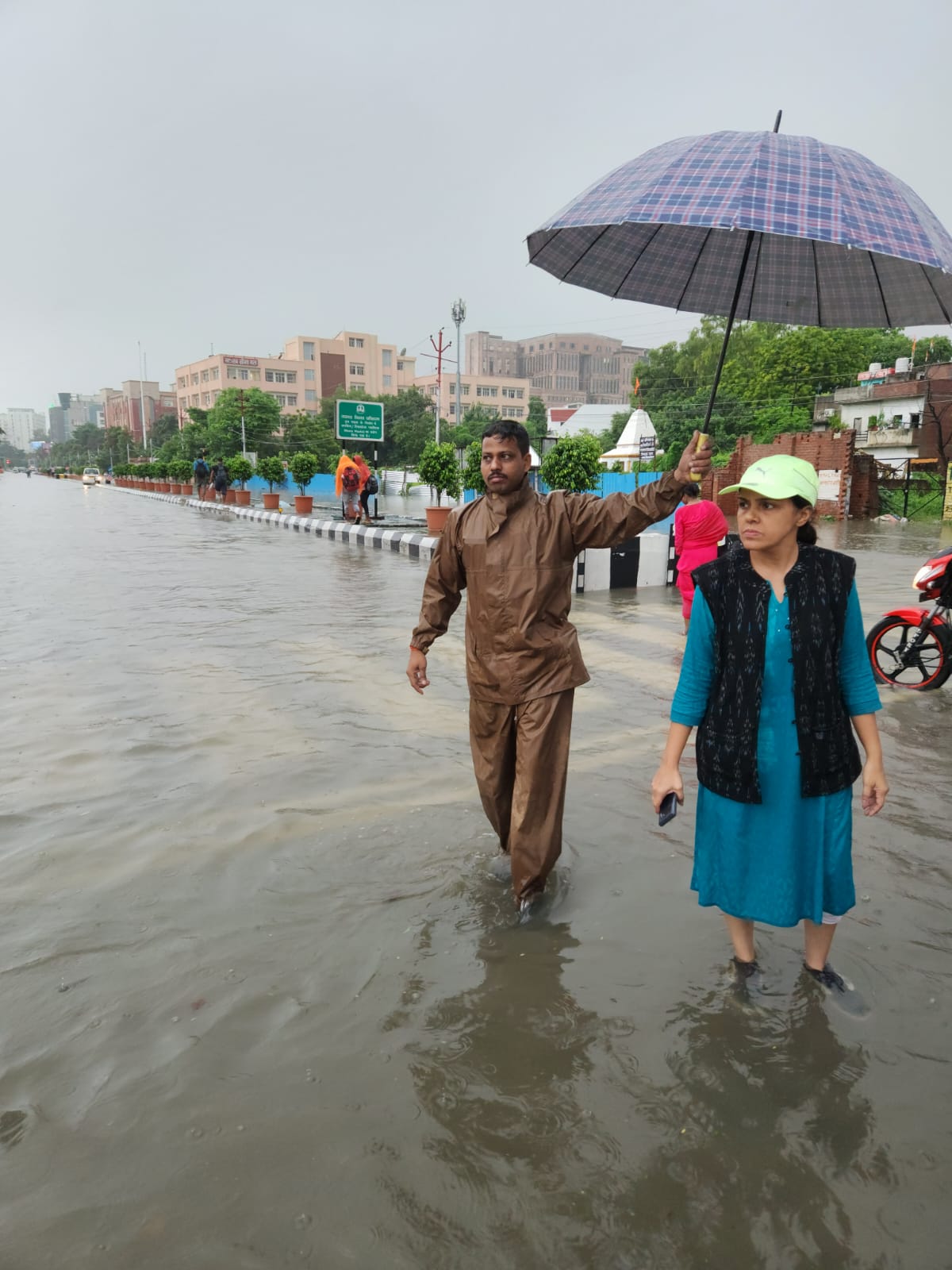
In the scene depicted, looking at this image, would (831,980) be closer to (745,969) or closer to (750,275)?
(745,969)

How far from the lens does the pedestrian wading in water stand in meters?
2.19

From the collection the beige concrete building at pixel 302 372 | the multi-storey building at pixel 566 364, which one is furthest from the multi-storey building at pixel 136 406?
the multi-storey building at pixel 566 364

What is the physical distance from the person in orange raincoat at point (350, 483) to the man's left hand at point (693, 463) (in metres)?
18.1

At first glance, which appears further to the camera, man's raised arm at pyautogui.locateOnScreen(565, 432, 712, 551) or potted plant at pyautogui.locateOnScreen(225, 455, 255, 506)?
potted plant at pyautogui.locateOnScreen(225, 455, 255, 506)

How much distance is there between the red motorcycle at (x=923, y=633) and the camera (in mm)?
5539

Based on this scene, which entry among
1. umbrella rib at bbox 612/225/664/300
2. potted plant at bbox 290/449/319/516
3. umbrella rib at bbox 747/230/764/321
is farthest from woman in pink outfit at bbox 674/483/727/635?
potted plant at bbox 290/449/319/516

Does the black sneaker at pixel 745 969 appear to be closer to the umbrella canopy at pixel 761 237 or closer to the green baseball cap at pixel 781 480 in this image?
the green baseball cap at pixel 781 480

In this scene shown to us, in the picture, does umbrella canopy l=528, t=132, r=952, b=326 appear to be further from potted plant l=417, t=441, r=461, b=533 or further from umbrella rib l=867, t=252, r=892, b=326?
potted plant l=417, t=441, r=461, b=533

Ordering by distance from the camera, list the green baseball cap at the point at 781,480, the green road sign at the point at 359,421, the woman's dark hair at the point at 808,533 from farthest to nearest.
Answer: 1. the green road sign at the point at 359,421
2. the woman's dark hair at the point at 808,533
3. the green baseball cap at the point at 781,480

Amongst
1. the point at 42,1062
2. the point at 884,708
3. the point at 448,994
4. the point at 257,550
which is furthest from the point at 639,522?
the point at 257,550

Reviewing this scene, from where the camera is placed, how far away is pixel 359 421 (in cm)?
2655

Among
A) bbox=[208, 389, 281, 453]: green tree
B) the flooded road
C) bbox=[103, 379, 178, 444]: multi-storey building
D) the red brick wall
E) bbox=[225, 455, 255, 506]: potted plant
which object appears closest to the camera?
the flooded road

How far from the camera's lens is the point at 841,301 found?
3.57 meters

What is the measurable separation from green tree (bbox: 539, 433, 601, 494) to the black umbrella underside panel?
35.4ft
